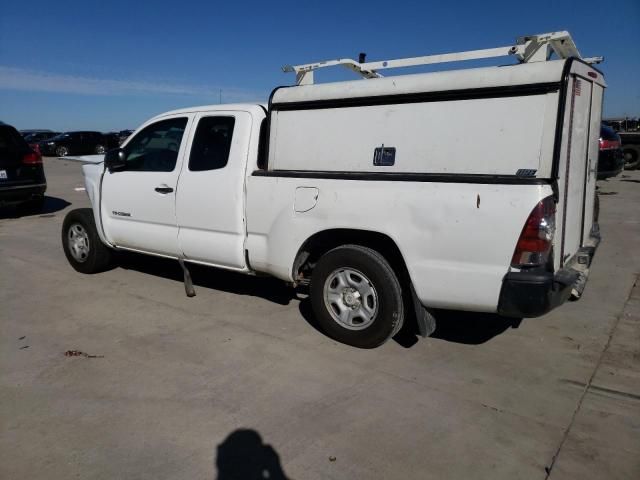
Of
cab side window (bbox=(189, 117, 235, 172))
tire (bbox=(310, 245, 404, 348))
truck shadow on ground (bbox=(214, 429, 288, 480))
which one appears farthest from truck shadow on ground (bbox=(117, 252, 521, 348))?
truck shadow on ground (bbox=(214, 429, 288, 480))

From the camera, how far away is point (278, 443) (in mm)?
2967

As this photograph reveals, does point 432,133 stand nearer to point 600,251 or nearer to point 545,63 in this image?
point 545,63

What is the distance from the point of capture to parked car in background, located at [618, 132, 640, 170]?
20172 mm

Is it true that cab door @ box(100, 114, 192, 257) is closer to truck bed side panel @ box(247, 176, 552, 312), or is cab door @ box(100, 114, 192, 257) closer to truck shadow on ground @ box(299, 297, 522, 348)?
truck bed side panel @ box(247, 176, 552, 312)

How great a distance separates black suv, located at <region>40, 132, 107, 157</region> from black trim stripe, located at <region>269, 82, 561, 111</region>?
102ft

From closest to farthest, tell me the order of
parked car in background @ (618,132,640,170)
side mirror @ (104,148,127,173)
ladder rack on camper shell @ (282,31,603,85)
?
ladder rack on camper shell @ (282,31,603,85) < side mirror @ (104,148,127,173) < parked car in background @ (618,132,640,170)

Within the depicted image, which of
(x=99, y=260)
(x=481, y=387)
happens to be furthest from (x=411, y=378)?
(x=99, y=260)

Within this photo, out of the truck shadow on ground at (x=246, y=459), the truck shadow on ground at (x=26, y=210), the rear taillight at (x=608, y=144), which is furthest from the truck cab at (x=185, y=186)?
the rear taillight at (x=608, y=144)

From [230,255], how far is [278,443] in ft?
6.90

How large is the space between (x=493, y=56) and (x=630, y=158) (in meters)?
19.4

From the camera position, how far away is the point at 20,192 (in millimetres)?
9891

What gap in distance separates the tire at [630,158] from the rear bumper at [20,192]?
19727mm

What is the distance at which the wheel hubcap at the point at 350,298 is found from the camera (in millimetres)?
4074

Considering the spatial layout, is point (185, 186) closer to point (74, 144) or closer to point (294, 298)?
point (294, 298)
